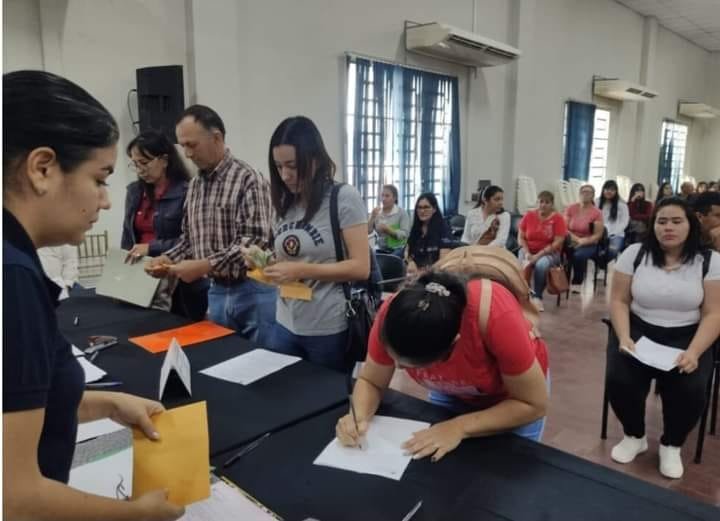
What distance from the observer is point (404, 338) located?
106 cm

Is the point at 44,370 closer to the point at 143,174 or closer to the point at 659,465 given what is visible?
the point at 143,174

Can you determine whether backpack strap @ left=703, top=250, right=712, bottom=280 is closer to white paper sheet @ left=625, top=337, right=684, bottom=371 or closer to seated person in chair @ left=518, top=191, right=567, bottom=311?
white paper sheet @ left=625, top=337, right=684, bottom=371

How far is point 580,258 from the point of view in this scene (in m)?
5.29

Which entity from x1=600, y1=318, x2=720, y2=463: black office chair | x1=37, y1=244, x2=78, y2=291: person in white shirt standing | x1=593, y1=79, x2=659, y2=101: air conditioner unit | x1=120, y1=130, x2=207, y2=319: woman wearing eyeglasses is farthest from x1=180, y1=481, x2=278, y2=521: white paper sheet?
x1=593, y1=79, x2=659, y2=101: air conditioner unit

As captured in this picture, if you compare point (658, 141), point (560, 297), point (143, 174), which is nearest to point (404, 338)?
point (143, 174)

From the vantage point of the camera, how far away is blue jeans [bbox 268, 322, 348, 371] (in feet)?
5.46

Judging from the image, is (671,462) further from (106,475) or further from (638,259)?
(106,475)

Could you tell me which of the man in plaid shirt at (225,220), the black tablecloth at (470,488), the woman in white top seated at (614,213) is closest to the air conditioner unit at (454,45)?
the woman in white top seated at (614,213)

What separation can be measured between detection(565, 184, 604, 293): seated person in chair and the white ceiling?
15.7 feet

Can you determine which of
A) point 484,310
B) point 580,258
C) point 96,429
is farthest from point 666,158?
point 96,429

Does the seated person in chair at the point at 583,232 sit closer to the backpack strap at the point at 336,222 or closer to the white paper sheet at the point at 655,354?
the white paper sheet at the point at 655,354

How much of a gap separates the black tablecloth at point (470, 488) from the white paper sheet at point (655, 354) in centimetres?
134

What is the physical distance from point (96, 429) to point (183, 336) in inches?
25.8

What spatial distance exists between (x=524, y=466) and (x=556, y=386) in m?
2.21
